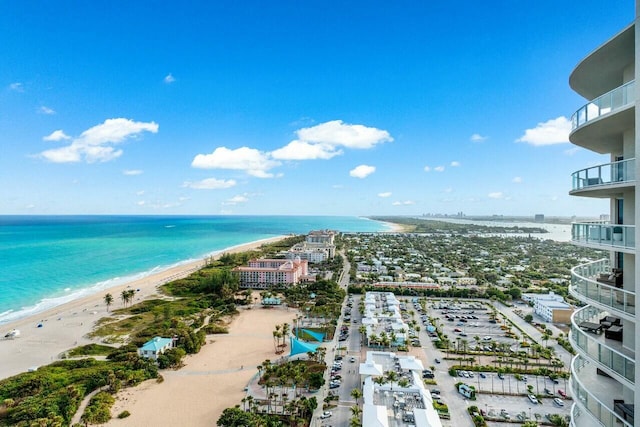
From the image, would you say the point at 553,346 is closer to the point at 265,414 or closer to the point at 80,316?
the point at 265,414

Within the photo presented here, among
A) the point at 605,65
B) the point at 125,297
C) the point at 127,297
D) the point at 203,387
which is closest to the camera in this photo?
the point at 605,65

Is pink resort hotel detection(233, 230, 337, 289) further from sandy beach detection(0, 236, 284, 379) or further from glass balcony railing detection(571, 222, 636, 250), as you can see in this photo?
glass balcony railing detection(571, 222, 636, 250)

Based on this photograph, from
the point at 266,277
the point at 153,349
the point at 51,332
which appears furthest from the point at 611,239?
the point at 266,277

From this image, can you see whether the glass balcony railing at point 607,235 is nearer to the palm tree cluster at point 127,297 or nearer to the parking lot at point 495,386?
the parking lot at point 495,386

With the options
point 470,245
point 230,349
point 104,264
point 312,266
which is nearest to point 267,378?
point 230,349

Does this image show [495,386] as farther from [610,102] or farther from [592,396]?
[610,102]

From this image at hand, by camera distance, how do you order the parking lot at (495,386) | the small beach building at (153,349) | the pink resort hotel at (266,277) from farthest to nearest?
1. the pink resort hotel at (266,277)
2. the small beach building at (153,349)
3. the parking lot at (495,386)

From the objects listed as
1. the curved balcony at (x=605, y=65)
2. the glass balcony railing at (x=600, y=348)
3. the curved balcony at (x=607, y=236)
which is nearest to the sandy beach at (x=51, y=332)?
the glass balcony railing at (x=600, y=348)
